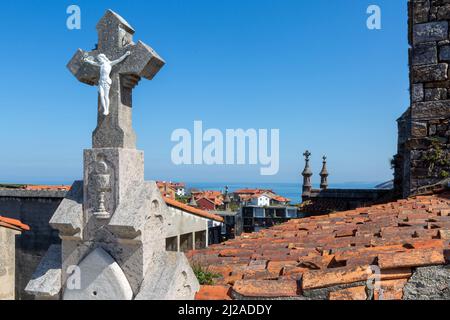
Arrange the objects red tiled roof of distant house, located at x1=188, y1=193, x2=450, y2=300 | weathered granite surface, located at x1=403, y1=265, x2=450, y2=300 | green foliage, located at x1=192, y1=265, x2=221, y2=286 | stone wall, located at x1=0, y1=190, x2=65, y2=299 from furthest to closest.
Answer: stone wall, located at x1=0, y1=190, x2=65, y2=299 → green foliage, located at x1=192, y1=265, x2=221, y2=286 → red tiled roof of distant house, located at x1=188, y1=193, x2=450, y2=300 → weathered granite surface, located at x1=403, y1=265, x2=450, y2=300

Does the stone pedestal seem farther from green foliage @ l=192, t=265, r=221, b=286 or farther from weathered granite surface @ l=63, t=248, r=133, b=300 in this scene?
green foliage @ l=192, t=265, r=221, b=286

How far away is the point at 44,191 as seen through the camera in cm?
1125

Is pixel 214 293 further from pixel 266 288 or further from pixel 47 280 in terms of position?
pixel 47 280

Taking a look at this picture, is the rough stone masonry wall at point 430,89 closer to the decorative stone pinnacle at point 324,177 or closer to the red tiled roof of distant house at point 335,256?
the red tiled roof of distant house at point 335,256

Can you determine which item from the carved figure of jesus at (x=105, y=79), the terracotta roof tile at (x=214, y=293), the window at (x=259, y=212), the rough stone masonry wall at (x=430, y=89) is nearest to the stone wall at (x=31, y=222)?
the carved figure of jesus at (x=105, y=79)

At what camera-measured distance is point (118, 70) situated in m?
2.75

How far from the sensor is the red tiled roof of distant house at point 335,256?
232 centimetres

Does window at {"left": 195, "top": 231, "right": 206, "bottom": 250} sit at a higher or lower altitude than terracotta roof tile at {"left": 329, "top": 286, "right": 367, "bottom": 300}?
lower

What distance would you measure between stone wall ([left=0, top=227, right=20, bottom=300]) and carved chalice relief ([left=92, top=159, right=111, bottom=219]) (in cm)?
533

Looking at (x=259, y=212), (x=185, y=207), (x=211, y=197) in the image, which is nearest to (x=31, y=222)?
(x=185, y=207)

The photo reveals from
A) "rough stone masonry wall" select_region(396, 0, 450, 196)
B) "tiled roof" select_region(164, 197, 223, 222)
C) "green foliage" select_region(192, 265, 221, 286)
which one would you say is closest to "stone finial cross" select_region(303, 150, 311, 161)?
"tiled roof" select_region(164, 197, 223, 222)

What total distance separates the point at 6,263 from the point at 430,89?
8256 mm

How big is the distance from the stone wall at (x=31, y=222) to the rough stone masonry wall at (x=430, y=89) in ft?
30.7

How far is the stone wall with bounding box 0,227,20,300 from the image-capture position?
21.9 feet
